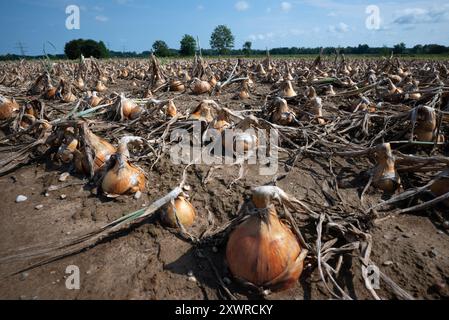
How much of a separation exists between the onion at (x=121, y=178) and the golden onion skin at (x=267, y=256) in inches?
49.6

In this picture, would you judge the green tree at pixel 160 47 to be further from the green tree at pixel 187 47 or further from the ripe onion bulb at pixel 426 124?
the ripe onion bulb at pixel 426 124

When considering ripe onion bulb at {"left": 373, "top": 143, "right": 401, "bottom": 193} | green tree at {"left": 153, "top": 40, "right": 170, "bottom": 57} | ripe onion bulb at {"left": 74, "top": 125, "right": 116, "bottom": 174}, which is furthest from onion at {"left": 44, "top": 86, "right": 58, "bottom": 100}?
green tree at {"left": 153, "top": 40, "right": 170, "bottom": 57}

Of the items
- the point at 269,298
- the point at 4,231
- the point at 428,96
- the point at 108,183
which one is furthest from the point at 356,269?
the point at 428,96

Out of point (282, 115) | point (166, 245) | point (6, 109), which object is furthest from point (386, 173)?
point (6, 109)

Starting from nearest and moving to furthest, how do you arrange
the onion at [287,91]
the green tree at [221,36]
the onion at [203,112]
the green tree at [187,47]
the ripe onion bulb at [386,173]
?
the ripe onion bulb at [386,173], the onion at [203,112], the onion at [287,91], the green tree at [187,47], the green tree at [221,36]

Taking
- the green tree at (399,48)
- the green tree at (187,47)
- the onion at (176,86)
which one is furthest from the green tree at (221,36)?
the onion at (176,86)

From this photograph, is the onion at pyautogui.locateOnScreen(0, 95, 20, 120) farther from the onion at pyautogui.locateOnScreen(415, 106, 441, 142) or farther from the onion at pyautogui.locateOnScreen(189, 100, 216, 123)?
the onion at pyautogui.locateOnScreen(415, 106, 441, 142)

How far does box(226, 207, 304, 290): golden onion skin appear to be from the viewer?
4.66 feet

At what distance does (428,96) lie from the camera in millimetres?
3805

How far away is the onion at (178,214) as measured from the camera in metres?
1.98

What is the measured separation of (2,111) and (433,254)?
602 cm

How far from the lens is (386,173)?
7.52 ft

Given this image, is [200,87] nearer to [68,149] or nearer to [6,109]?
[6,109]
